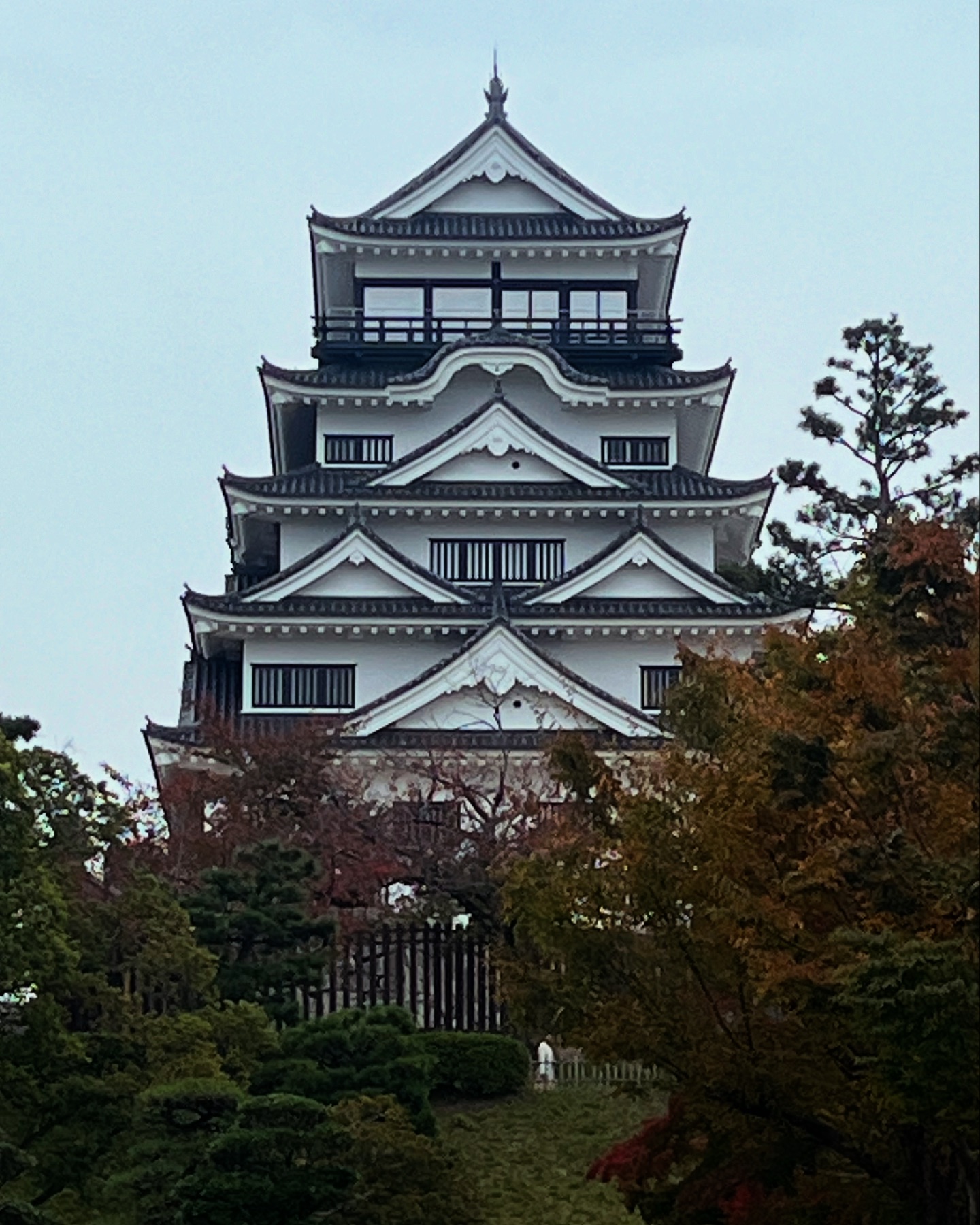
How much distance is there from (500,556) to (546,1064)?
1867cm

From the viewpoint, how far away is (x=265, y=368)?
3978cm

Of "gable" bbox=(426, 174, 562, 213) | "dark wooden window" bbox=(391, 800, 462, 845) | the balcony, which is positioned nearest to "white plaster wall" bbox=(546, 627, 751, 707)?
the balcony

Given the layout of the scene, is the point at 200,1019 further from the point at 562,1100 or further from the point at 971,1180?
the point at 971,1180

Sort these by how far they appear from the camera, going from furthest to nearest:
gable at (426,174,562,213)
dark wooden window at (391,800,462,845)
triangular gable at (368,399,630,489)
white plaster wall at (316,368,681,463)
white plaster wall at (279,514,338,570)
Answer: gable at (426,174,562,213) → white plaster wall at (316,368,681,463) → white plaster wall at (279,514,338,570) → triangular gable at (368,399,630,489) → dark wooden window at (391,800,462,845)

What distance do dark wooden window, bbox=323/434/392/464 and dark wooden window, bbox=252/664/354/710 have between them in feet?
16.0

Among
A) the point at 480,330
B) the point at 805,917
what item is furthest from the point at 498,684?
the point at 805,917

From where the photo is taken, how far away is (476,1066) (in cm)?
1969

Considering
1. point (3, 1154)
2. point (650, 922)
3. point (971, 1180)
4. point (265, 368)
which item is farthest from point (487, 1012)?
point (265, 368)

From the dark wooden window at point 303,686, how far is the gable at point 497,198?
34.8 feet

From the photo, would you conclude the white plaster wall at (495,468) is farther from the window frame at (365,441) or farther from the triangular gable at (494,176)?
the triangular gable at (494,176)

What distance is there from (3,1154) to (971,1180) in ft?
21.1

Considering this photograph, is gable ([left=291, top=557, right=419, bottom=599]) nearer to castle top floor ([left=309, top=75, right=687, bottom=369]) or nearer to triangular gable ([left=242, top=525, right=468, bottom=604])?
triangular gable ([left=242, top=525, right=468, bottom=604])

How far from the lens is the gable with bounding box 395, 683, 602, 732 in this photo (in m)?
34.3

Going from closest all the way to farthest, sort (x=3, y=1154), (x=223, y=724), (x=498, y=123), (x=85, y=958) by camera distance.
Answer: (x=3, y=1154), (x=85, y=958), (x=223, y=724), (x=498, y=123)
